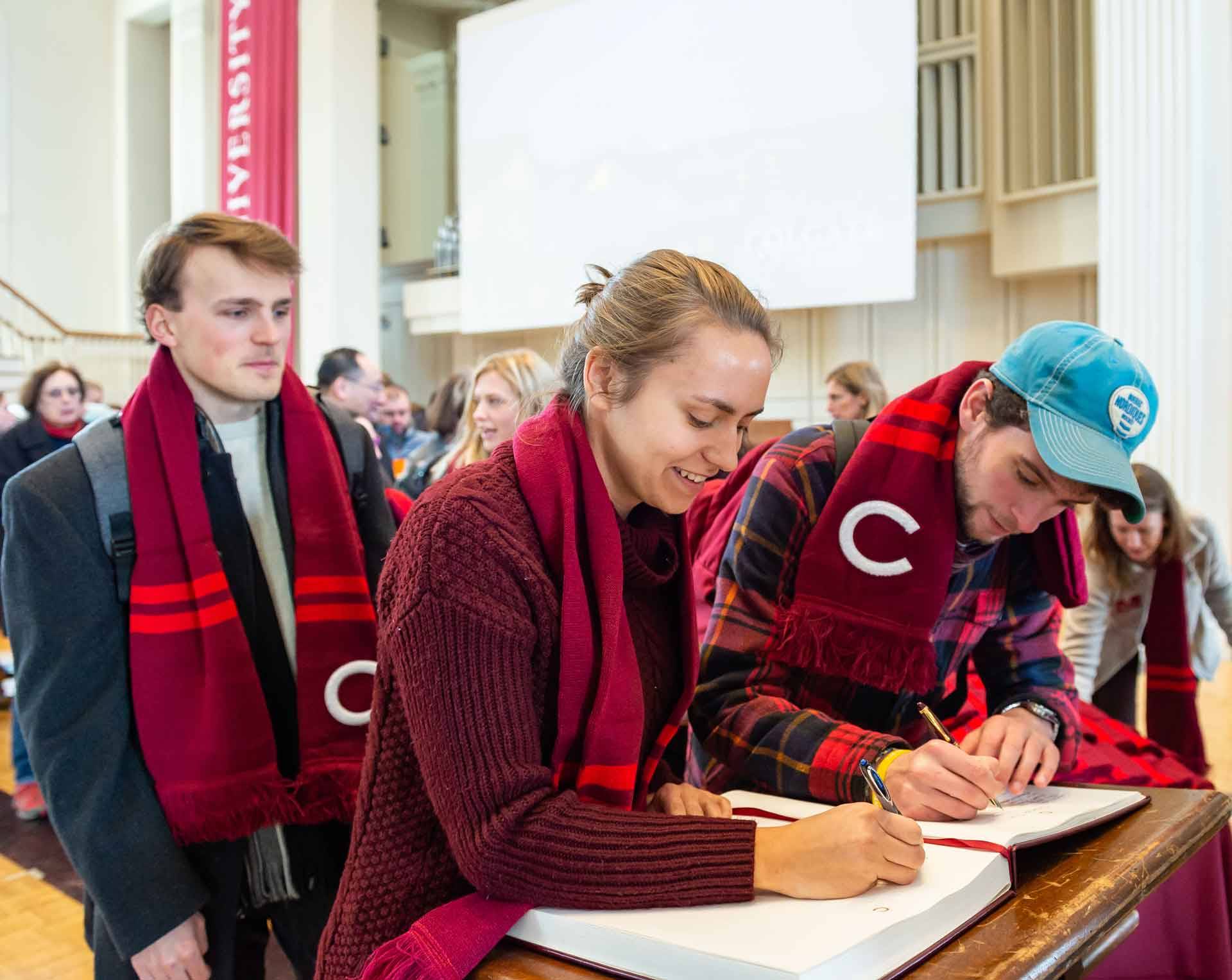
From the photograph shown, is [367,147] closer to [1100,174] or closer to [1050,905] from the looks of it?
[1100,174]

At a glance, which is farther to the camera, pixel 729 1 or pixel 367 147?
pixel 367 147

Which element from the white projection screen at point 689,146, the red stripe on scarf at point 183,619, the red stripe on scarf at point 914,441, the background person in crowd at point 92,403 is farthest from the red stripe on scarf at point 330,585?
the white projection screen at point 689,146

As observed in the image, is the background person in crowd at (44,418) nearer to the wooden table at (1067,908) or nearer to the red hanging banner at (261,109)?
the wooden table at (1067,908)

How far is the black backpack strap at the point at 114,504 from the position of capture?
1.43 m

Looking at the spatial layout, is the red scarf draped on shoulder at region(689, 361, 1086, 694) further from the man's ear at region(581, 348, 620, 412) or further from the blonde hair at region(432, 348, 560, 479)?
the blonde hair at region(432, 348, 560, 479)

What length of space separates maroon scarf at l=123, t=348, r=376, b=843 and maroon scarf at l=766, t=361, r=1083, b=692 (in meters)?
0.61

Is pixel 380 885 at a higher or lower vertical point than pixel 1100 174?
lower

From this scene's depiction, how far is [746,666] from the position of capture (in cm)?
135

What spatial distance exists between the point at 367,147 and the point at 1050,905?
9.43 metres

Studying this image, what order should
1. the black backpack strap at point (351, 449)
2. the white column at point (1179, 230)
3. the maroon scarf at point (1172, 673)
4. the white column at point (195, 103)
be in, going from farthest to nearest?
the white column at point (195, 103) → the white column at point (1179, 230) → the maroon scarf at point (1172, 673) → the black backpack strap at point (351, 449)

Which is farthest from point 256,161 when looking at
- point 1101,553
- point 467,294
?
point 1101,553

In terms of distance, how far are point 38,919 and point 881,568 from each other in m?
2.56

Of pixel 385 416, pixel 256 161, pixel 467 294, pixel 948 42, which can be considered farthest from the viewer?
pixel 256 161

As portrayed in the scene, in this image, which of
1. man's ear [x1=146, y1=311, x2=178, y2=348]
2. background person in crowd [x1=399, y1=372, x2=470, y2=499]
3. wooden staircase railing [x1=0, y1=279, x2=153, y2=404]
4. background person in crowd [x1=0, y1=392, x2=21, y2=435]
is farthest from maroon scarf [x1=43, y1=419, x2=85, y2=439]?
wooden staircase railing [x1=0, y1=279, x2=153, y2=404]
